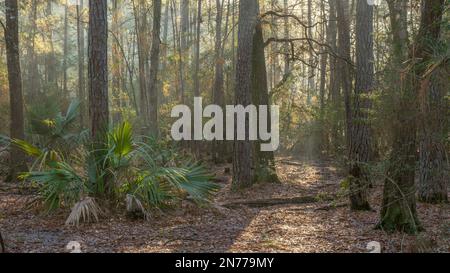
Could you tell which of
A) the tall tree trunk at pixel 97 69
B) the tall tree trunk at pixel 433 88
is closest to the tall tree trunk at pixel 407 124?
the tall tree trunk at pixel 433 88

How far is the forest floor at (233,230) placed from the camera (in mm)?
7438

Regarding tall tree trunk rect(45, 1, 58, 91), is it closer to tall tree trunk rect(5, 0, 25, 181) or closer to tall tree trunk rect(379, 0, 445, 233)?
tall tree trunk rect(5, 0, 25, 181)

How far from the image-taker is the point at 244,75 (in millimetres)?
13875

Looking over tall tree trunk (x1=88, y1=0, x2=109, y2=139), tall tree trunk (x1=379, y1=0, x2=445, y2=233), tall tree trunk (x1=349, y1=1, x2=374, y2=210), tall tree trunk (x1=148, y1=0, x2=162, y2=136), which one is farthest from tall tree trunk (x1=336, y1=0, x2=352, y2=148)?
tall tree trunk (x1=148, y1=0, x2=162, y2=136)

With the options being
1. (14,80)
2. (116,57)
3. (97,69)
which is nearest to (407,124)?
(97,69)

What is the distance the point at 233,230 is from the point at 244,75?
19.7ft

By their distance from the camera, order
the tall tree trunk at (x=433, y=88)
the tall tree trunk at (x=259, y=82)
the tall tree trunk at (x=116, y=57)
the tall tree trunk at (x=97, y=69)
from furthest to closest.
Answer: the tall tree trunk at (x=116, y=57)
the tall tree trunk at (x=259, y=82)
the tall tree trunk at (x=97, y=69)
the tall tree trunk at (x=433, y=88)

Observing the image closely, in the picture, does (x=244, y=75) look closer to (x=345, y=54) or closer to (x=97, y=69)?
(x=345, y=54)

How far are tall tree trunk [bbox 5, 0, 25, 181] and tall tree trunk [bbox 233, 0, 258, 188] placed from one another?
19.8 ft

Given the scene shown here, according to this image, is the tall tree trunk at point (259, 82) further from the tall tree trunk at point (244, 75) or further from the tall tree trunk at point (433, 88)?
the tall tree trunk at point (433, 88)

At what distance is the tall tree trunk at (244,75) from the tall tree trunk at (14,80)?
6.03 meters

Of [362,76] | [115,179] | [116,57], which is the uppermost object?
[116,57]

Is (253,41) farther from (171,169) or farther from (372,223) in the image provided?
(372,223)

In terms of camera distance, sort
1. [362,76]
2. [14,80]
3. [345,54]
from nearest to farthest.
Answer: [362,76] → [345,54] → [14,80]
